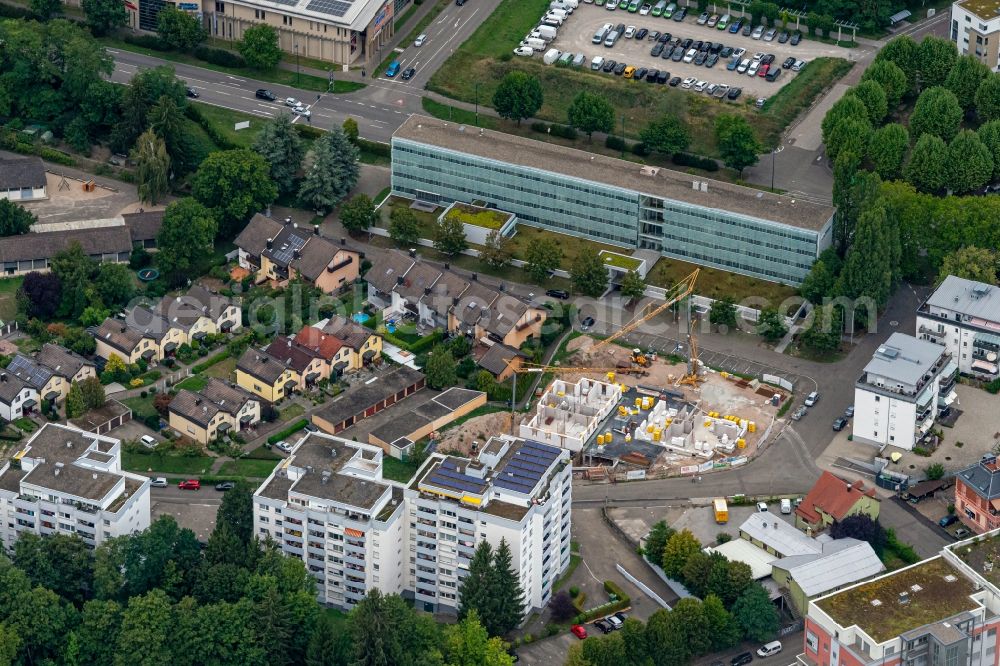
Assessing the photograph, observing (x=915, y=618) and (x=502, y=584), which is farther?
(x=502, y=584)

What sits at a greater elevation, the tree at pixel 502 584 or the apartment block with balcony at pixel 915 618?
the apartment block with balcony at pixel 915 618

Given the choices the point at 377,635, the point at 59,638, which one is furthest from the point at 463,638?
the point at 59,638

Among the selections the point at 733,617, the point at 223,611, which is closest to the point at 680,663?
the point at 733,617

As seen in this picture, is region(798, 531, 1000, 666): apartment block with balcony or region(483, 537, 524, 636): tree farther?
region(483, 537, 524, 636): tree

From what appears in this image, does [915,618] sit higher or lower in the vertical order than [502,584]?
higher

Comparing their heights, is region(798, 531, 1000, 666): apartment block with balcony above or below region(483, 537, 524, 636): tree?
above

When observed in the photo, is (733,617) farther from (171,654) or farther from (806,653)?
(171,654)

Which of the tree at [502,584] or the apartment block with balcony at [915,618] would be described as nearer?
the apartment block with balcony at [915,618]
